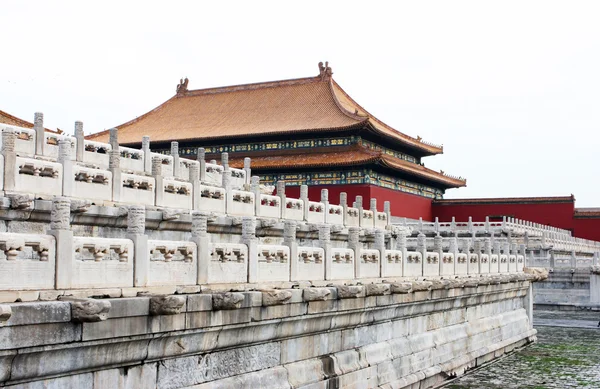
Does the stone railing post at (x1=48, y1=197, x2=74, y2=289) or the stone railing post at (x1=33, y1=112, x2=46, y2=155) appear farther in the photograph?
the stone railing post at (x1=33, y1=112, x2=46, y2=155)

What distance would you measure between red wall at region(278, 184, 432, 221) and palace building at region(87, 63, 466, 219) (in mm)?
51

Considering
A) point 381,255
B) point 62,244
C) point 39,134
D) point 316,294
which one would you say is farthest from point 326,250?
point 39,134

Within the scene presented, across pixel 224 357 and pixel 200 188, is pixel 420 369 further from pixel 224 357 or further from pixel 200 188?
pixel 224 357

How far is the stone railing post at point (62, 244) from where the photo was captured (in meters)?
7.87

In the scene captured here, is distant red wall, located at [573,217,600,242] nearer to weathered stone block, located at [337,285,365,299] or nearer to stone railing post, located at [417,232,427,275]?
stone railing post, located at [417,232,427,275]

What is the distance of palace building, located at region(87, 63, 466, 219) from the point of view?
41625 mm

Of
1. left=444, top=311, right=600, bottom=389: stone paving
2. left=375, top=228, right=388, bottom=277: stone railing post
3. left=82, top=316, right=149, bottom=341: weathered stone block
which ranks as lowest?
left=444, top=311, right=600, bottom=389: stone paving

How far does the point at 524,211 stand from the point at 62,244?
138 feet

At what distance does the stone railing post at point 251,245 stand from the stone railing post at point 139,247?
2.11 meters

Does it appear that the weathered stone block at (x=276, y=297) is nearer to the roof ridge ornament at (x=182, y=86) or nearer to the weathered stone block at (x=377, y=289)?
the weathered stone block at (x=377, y=289)

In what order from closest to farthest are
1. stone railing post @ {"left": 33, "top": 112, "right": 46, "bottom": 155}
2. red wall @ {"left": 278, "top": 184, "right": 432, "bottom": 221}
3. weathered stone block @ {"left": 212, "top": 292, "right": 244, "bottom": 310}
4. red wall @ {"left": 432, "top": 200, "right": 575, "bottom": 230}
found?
weathered stone block @ {"left": 212, "top": 292, "right": 244, "bottom": 310} → stone railing post @ {"left": 33, "top": 112, "right": 46, "bottom": 155} → red wall @ {"left": 278, "top": 184, "right": 432, "bottom": 221} → red wall @ {"left": 432, "top": 200, "right": 575, "bottom": 230}

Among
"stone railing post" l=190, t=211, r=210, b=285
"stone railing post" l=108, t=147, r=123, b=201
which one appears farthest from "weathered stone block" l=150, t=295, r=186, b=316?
"stone railing post" l=108, t=147, r=123, b=201

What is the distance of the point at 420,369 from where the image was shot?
15594 mm

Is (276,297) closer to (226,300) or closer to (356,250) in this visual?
(226,300)
